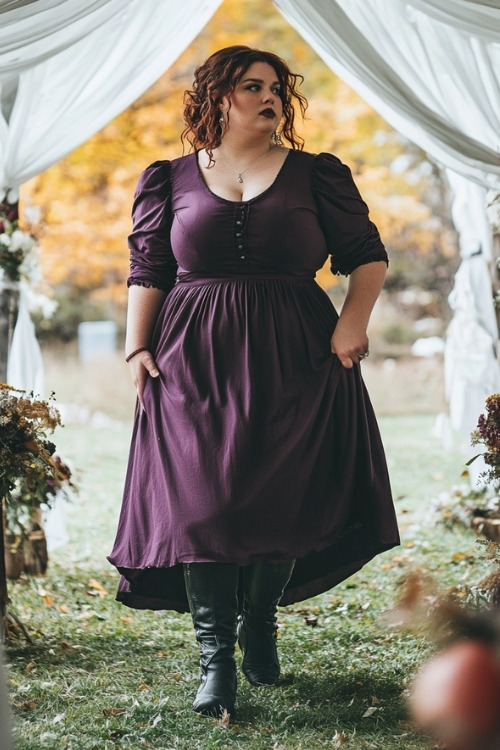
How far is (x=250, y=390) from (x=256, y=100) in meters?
0.74

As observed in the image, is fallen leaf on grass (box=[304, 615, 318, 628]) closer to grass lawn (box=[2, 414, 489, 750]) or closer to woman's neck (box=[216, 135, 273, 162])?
grass lawn (box=[2, 414, 489, 750])

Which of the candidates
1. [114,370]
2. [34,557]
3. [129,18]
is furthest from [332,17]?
[114,370]

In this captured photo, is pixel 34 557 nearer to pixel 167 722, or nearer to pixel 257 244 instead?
pixel 167 722

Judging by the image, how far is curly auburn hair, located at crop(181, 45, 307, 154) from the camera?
2.63 m

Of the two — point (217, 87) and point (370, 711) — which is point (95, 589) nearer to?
point (370, 711)

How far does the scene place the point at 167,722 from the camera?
2.50m

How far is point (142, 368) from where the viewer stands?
→ 2.70 metres

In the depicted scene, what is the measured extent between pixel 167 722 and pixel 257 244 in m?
1.19

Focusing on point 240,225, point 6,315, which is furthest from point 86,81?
point 240,225

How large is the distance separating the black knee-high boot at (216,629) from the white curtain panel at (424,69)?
1617 mm

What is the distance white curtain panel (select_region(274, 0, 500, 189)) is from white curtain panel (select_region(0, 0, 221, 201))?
43 cm

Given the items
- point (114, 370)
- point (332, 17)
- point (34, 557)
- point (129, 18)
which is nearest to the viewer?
point (332, 17)

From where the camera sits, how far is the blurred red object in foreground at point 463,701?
82cm

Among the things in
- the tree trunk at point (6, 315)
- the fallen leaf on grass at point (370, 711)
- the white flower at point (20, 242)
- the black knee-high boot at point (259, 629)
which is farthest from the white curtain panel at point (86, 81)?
the fallen leaf on grass at point (370, 711)
